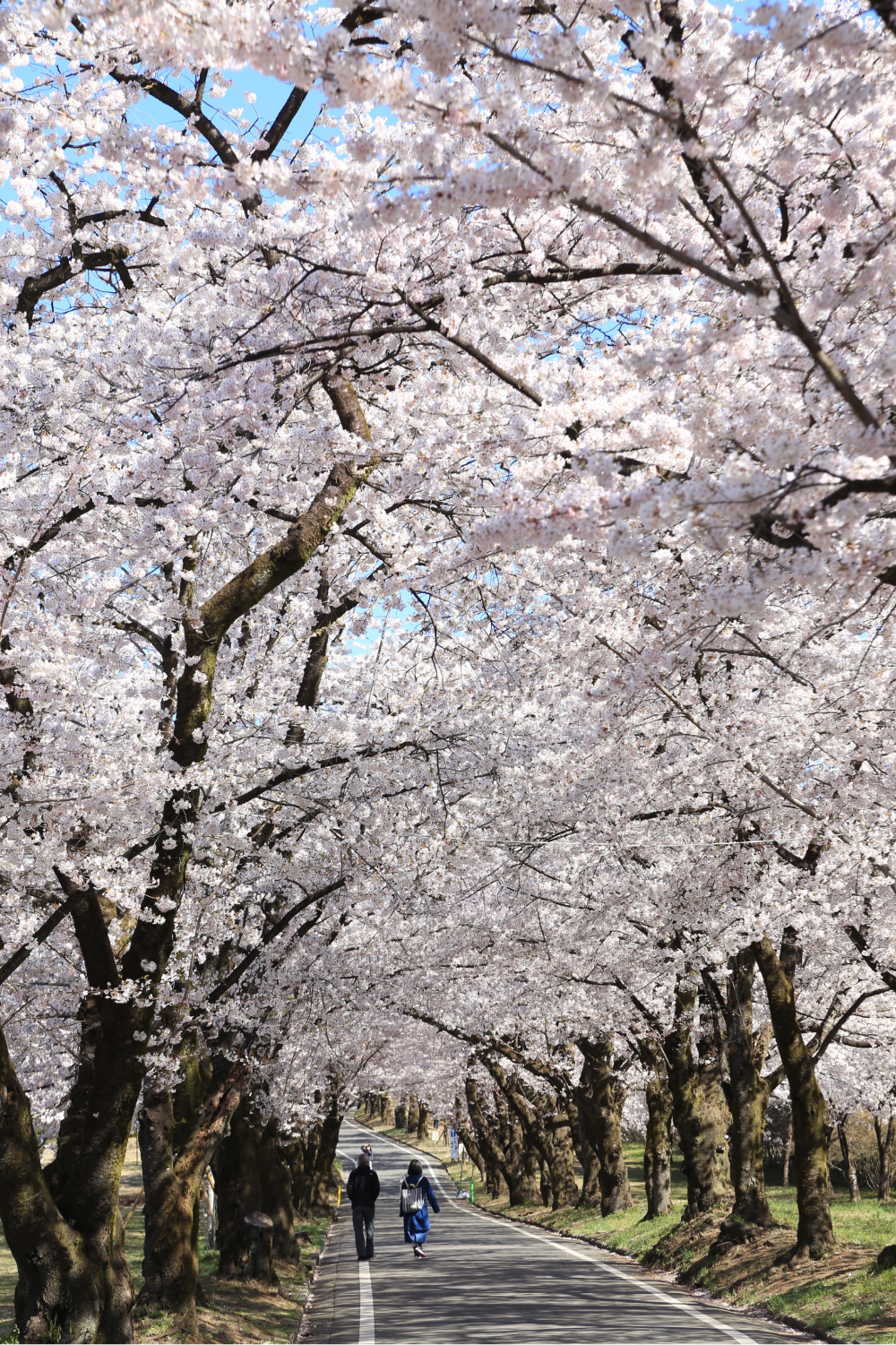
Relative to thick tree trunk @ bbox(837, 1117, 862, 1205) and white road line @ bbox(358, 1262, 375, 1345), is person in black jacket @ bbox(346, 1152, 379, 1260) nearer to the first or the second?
white road line @ bbox(358, 1262, 375, 1345)

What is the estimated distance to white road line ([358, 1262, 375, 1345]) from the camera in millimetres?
11945

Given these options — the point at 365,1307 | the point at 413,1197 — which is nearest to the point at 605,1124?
the point at 413,1197

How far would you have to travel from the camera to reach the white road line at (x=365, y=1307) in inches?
470

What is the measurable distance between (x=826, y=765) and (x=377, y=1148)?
67.4 m

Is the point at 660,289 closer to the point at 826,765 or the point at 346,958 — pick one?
the point at 826,765

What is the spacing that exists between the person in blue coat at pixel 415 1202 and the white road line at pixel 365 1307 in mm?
1128

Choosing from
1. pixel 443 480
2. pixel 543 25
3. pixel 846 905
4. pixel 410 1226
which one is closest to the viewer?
pixel 543 25

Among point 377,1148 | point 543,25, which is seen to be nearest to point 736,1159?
point 543,25

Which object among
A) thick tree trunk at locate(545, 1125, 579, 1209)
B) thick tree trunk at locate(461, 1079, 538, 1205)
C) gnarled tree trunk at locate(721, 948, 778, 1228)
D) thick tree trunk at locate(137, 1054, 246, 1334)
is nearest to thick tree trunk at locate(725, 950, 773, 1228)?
gnarled tree trunk at locate(721, 948, 778, 1228)

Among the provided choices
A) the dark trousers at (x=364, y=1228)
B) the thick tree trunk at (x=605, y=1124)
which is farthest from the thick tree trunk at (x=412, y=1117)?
the dark trousers at (x=364, y=1228)

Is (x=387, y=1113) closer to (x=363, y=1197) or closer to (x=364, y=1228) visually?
(x=364, y=1228)

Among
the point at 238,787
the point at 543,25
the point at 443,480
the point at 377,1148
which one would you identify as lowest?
the point at 377,1148

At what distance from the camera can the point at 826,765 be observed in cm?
1218

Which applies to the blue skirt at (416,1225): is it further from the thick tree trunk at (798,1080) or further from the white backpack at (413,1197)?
the thick tree trunk at (798,1080)
